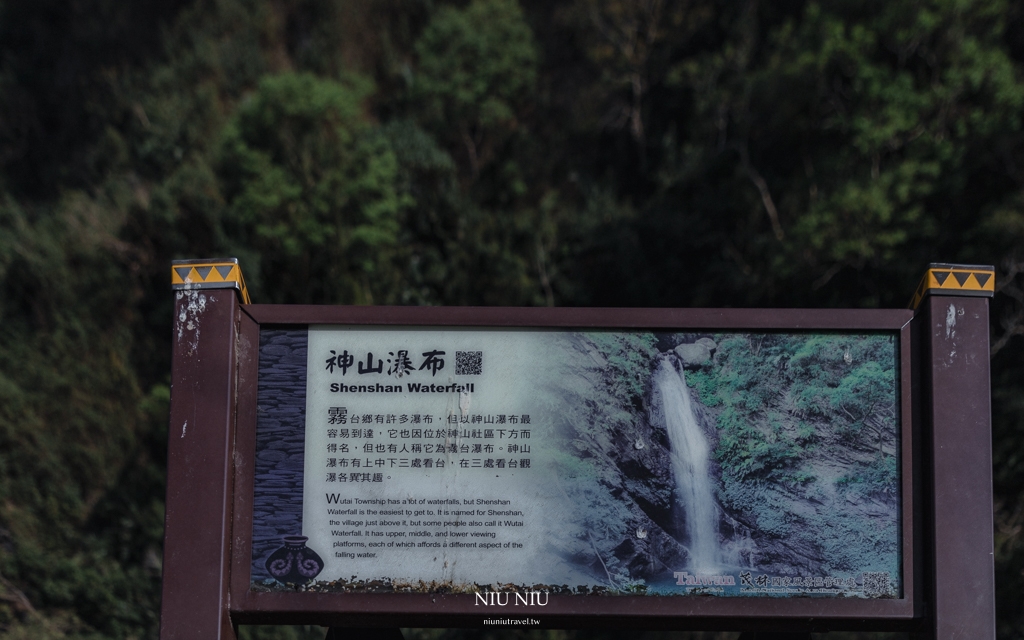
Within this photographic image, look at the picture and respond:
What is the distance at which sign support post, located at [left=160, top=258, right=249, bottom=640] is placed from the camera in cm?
422

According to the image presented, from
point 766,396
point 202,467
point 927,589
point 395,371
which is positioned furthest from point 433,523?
point 927,589

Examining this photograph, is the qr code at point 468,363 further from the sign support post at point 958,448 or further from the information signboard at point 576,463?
the sign support post at point 958,448

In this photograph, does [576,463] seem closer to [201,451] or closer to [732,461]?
[732,461]

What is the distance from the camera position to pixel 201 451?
4.31 metres

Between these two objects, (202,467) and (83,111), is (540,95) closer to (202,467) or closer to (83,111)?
(83,111)

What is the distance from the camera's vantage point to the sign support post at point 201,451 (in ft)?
13.9

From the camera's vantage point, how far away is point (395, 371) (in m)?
4.48

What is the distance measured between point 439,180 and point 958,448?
41.6 ft

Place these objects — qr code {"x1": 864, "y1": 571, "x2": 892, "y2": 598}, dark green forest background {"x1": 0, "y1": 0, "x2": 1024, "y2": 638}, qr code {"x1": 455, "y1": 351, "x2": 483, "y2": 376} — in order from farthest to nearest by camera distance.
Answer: dark green forest background {"x1": 0, "y1": 0, "x2": 1024, "y2": 638}, qr code {"x1": 455, "y1": 351, "x2": 483, "y2": 376}, qr code {"x1": 864, "y1": 571, "x2": 892, "y2": 598}

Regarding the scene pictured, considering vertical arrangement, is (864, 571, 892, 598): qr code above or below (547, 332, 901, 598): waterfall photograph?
below

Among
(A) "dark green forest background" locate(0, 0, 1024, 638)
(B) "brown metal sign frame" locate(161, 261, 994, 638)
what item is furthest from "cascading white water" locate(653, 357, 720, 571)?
(A) "dark green forest background" locate(0, 0, 1024, 638)

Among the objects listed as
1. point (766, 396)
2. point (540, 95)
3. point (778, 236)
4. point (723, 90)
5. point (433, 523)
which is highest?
point (540, 95)

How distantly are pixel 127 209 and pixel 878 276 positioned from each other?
13.2m

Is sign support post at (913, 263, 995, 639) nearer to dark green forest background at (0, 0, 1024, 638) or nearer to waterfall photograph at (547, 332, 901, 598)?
waterfall photograph at (547, 332, 901, 598)
